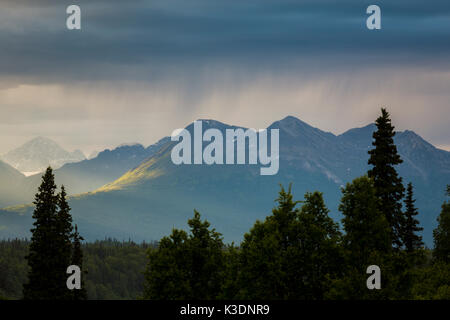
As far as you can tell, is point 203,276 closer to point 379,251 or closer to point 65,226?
point 379,251

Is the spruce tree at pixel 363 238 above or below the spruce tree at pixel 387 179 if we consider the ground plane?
below

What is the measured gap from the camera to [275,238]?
56.0 m

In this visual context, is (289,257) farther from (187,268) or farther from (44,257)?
(44,257)

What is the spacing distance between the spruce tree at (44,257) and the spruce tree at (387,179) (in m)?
38.3

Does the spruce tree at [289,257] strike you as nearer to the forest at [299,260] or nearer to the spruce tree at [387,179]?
the forest at [299,260]

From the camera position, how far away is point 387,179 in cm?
6506

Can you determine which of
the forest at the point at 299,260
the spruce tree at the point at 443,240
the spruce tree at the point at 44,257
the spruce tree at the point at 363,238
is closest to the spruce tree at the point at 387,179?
the forest at the point at 299,260

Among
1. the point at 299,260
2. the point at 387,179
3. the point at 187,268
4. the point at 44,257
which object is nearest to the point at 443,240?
the point at 387,179

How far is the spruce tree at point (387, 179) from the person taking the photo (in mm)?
64125

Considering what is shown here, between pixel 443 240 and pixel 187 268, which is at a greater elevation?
pixel 443 240

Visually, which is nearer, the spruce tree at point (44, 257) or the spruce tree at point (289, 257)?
the spruce tree at point (289, 257)

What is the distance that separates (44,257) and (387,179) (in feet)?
135
